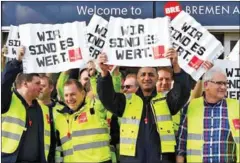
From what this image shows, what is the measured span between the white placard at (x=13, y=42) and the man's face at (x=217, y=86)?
193 cm

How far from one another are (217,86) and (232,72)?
0.59 metres

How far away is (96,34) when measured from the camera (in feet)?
24.7

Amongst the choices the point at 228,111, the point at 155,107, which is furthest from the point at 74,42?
the point at 228,111

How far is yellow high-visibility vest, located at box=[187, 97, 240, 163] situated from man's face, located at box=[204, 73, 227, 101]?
0.11 meters

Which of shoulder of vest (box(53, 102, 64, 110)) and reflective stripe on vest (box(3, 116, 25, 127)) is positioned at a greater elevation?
shoulder of vest (box(53, 102, 64, 110))

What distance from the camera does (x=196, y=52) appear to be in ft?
23.8

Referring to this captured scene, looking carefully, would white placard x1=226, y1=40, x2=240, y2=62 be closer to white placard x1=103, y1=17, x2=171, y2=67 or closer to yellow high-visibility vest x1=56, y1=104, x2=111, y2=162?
white placard x1=103, y1=17, x2=171, y2=67

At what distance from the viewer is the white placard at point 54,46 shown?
23.6ft

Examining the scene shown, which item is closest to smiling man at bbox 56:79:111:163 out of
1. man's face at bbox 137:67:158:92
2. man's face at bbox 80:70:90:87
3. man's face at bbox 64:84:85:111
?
man's face at bbox 64:84:85:111

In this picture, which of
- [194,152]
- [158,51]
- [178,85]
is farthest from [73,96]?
[194,152]

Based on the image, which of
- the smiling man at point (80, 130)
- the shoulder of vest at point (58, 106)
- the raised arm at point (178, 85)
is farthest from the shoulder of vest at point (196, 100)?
the shoulder of vest at point (58, 106)

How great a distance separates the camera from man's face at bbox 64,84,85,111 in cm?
719

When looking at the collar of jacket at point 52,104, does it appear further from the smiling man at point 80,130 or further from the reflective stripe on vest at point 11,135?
the reflective stripe on vest at point 11,135

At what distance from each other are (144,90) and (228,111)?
779 mm
